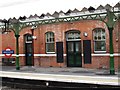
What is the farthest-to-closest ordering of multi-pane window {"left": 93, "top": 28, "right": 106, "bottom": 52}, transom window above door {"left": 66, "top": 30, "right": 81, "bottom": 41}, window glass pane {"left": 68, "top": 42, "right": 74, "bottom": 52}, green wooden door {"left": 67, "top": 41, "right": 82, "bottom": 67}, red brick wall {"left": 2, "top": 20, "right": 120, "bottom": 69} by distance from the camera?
window glass pane {"left": 68, "top": 42, "right": 74, "bottom": 52}, green wooden door {"left": 67, "top": 41, "right": 82, "bottom": 67}, transom window above door {"left": 66, "top": 30, "right": 81, "bottom": 41}, multi-pane window {"left": 93, "top": 28, "right": 106, "bottom": 52}, red brick wall {"left": 2, "top": 20, "right": 120, "bottom": 69}

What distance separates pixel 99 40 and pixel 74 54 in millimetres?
2400

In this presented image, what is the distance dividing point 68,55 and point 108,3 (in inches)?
295

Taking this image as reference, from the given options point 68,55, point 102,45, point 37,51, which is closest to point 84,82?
point 102,45

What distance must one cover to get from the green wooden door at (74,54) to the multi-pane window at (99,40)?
1407 mm

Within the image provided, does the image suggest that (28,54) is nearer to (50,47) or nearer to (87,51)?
(50,47)

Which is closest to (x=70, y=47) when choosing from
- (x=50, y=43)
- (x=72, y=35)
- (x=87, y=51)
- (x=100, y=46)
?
(x=72, y=35)

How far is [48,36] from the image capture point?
72.3 feet

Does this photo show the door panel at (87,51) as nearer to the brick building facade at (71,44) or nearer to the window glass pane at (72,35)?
the brick building facade at (71,44)

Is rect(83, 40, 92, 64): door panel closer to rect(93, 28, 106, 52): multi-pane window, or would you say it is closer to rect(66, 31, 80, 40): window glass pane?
rect(93, 28, 106, 52): multi-pane window

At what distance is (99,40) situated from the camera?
64.2 feet

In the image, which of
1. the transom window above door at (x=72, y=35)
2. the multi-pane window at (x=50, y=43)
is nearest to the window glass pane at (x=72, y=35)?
the transom window above door at (x=72, y=35)

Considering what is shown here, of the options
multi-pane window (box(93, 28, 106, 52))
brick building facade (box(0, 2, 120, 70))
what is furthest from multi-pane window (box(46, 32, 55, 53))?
multi-pane window (box(93, 28, 106, 52))

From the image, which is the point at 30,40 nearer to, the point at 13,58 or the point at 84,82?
the point at 13,58

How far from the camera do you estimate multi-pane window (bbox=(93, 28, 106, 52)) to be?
1945 centimetres
